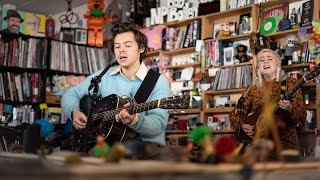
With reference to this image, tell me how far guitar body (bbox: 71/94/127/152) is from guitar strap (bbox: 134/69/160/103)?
9cm

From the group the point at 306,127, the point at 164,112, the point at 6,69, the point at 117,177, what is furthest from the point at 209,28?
the point at 117,177

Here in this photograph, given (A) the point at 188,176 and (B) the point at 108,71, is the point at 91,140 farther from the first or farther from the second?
(A) the point at 188,176

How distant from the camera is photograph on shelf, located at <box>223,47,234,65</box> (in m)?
4.88

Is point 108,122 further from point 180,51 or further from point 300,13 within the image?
point 180,51

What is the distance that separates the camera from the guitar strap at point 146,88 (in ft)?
8.66

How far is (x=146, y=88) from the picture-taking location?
2660 mm

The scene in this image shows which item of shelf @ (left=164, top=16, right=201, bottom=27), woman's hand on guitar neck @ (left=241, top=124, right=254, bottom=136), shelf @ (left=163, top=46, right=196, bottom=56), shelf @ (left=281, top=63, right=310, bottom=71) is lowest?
woman's hand on guitar neck @ (left=241, top=124, right=254, bottom=136)

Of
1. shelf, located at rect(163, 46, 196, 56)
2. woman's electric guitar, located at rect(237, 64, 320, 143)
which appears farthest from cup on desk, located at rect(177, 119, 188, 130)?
woman's electric guitar, located at rect(237, 64, 320, 143)

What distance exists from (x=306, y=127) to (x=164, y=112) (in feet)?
6.43

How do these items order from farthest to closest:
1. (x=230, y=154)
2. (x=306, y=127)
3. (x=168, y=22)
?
1. (x=168, y=22)
2. (x=306, y=127)
3. (x=230, y=154)

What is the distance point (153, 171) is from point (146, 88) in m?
1.78

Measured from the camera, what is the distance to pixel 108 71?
2.87m

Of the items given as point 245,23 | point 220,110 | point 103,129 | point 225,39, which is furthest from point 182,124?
point 103,129

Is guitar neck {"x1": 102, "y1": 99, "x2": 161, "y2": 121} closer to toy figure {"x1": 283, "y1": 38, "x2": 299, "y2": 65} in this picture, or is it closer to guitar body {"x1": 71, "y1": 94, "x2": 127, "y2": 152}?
guitar body {"x1": 71, "y1": 94, "x2": 127, "y2": 152}
